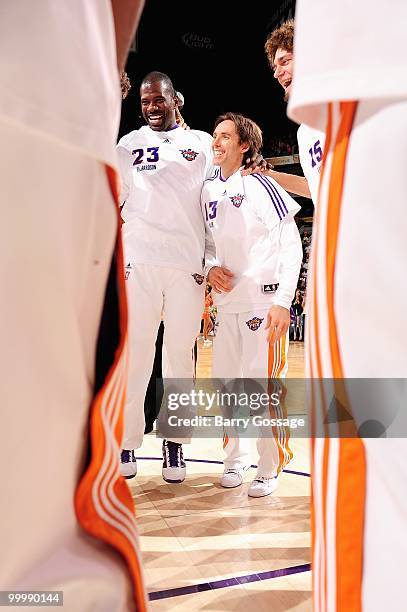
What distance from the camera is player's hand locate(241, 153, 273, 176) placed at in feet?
8.64

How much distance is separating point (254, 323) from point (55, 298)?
2.08m

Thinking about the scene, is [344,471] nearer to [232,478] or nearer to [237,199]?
[232,478]

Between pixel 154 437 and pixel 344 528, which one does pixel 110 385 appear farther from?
pixel 154 437

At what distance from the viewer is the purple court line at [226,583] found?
151cm

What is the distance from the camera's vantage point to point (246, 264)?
2.61 m

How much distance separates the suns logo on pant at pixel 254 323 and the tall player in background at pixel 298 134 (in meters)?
0.57

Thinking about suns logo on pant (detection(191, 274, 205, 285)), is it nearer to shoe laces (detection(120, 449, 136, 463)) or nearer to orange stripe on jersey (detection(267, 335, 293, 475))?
orange stripe on jersey (detection(267, 335, 293, 475))

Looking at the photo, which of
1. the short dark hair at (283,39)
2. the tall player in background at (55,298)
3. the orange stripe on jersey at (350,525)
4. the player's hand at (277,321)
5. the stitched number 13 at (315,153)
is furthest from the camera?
the player's hand at (277,321)

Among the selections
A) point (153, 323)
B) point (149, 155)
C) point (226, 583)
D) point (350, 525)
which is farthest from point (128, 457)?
point (350, 525)

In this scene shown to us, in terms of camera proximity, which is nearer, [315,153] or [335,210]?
[335,210]

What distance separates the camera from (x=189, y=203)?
2695mm

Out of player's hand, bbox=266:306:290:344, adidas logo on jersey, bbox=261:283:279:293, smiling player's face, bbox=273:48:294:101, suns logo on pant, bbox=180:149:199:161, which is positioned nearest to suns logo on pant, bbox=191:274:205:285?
adidas logo on jersey, bbox=261:283:279:293

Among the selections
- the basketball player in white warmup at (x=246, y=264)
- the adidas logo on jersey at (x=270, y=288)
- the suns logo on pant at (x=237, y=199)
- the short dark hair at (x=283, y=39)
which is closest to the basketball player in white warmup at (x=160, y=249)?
the basketball player in white warmup at (x=246, y=264)

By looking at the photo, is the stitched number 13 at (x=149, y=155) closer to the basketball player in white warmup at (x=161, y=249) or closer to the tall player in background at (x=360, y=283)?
the basketball player in white warmup at (x=161, y=249)
